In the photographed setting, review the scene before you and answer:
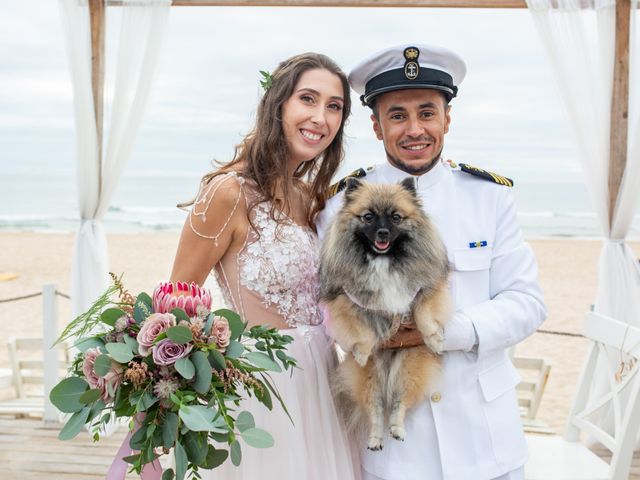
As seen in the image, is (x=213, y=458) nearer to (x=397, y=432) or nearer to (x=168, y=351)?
(x=168, y=351)

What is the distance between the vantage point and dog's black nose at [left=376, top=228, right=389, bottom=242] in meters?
1.74

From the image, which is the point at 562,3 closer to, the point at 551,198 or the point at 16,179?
the point at 551,198

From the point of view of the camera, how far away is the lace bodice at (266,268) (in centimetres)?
190

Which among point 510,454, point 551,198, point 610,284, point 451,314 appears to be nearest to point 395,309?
point 451,314

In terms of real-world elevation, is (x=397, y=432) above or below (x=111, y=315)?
below

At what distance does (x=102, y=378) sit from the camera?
1.27 m

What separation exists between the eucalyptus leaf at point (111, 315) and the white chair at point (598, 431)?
2.09m

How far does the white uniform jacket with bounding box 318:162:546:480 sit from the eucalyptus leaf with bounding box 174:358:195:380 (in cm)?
73

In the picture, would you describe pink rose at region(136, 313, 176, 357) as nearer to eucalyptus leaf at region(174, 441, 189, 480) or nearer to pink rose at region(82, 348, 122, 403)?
pink rose at region(82, 348, 122, 403)

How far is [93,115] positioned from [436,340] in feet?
12.4

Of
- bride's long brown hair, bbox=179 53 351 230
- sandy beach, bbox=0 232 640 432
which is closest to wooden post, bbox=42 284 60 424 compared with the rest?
bride's long brown hair, bbox=179 53 351 230

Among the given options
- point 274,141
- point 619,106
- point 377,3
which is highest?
point 377,3

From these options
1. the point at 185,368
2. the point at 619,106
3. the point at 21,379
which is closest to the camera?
the point at 185,368

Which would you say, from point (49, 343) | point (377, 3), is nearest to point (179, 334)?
point (49, 343)
